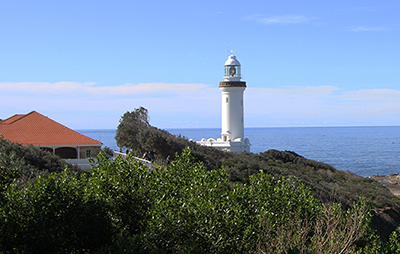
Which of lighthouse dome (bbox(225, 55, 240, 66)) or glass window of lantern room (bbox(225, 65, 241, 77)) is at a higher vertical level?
lighthouse dome (bbox(225, 55, 240, 66))

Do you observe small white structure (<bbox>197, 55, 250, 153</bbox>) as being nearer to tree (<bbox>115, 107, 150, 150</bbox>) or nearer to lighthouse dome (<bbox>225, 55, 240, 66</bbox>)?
lighthouse dome (<bbox>225, 55, 240, 66</bbox>)

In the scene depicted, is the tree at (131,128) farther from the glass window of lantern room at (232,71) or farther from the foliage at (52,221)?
the foliage at (52,221)

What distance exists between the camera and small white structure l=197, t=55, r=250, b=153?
39.1m

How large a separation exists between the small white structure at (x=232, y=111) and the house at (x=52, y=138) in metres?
14.7

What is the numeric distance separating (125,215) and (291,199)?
381 centimetres

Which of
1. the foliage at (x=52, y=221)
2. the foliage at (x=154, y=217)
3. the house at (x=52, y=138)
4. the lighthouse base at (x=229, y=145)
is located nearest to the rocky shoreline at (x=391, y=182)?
the lighthouse base at (x=229, y=145)

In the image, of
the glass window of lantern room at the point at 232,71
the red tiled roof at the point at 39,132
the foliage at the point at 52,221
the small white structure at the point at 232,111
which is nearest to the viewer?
the foliage at the point at 52,221

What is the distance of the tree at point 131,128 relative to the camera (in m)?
29.6

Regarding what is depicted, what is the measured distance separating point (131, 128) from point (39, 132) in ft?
21.3

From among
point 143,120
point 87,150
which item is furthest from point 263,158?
point 87,150

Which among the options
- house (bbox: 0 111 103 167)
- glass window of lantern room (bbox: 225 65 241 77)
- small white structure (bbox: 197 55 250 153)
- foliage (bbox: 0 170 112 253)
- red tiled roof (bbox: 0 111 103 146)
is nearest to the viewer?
foliage (bbox: 0 170 112 253)

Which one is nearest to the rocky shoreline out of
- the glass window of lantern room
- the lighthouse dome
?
the glass window of lantern room

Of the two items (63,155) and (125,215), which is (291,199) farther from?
(63,155)

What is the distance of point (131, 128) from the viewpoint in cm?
3042
